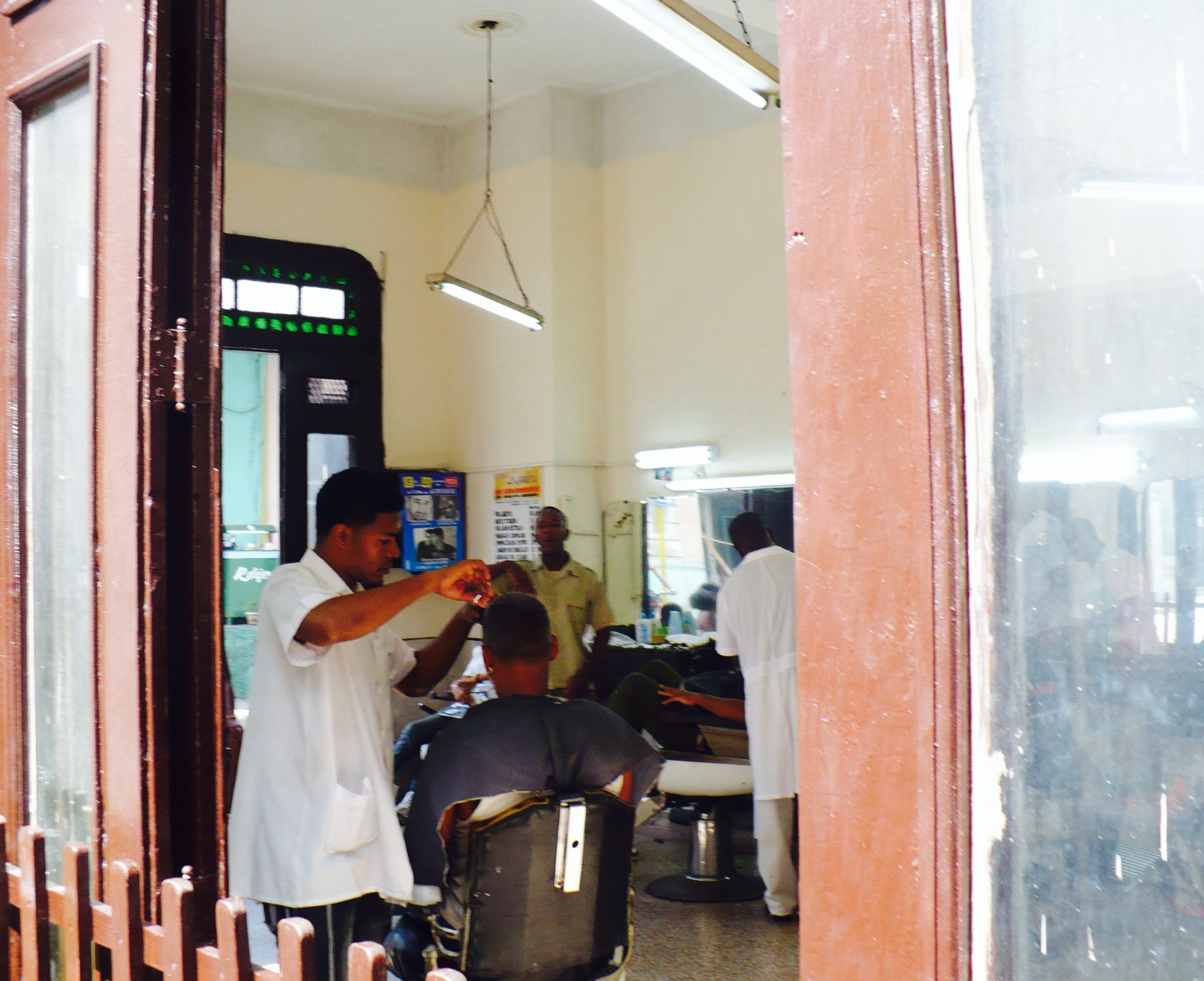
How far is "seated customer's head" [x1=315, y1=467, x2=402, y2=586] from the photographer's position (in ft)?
8.20

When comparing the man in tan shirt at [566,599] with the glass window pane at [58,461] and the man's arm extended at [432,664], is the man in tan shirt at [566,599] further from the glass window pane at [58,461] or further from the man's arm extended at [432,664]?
the glass window pane at [58,461]

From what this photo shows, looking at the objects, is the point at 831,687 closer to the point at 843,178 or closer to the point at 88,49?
the point at 843,178

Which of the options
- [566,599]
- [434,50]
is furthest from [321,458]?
[434,50]

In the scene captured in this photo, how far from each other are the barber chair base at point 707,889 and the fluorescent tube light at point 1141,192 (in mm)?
4158

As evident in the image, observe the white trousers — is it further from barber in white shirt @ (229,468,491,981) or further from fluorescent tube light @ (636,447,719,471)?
fluorescent tube light @ (636,447,719,471)

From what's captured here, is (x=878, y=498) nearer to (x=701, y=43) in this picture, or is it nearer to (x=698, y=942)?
(x=701, y=43)

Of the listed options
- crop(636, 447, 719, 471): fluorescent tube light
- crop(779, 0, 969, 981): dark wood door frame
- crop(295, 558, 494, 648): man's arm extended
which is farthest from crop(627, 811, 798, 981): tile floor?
crop(779, 0, 969, 981): dark wood door frame

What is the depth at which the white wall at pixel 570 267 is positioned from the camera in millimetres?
6219

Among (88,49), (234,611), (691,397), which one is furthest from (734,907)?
(88,49)

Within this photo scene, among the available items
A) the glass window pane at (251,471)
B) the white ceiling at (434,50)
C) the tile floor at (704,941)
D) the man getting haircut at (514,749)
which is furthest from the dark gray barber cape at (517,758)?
the glass window pane at (251,471)

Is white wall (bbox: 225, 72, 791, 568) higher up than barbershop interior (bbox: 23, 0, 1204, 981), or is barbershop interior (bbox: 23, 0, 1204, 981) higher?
white wall (bbox: 225, 72, 791, 568)

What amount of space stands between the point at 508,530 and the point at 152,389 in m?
5.45

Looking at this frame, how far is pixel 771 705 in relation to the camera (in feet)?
14.1

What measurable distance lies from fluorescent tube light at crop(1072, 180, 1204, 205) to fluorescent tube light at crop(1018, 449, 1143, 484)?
168mm
